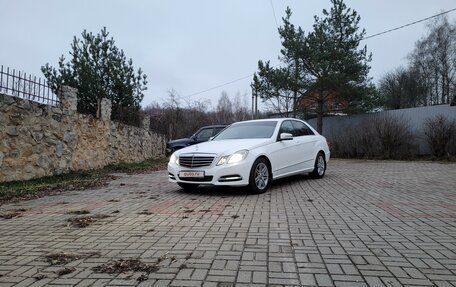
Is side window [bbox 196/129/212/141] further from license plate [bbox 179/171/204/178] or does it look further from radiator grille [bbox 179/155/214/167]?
license plate [bbox 179/171/204/178]

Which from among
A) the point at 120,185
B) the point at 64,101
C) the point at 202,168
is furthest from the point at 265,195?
the point at 64,101

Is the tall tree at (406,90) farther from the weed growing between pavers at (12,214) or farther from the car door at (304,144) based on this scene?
the weed growing between pavers at (12,214)

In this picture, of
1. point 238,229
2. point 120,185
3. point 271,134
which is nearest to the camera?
point 238,229

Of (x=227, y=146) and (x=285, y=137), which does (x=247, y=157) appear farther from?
(x=285, y=137)

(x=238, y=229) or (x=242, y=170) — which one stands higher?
(x=242, y=170)

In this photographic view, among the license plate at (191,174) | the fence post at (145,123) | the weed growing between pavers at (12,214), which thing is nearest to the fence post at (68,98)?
the license plate at (191,174)

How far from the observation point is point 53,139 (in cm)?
1037

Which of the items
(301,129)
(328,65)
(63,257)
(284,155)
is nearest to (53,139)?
(284,155)

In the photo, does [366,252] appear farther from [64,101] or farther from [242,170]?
[64,101]

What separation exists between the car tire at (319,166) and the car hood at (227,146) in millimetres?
2574

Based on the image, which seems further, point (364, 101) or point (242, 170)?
point (364, 101)

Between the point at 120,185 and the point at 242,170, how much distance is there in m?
3.65

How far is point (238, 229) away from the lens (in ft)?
15.6

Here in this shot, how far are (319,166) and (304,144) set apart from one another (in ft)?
3.92
